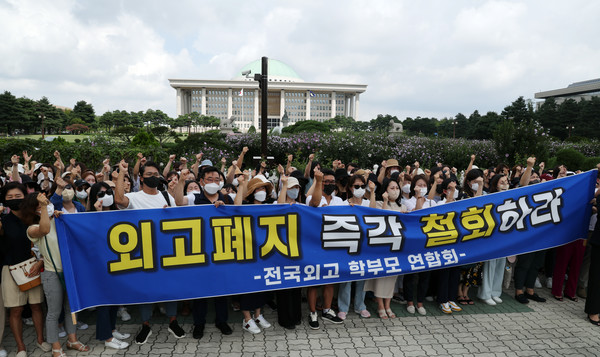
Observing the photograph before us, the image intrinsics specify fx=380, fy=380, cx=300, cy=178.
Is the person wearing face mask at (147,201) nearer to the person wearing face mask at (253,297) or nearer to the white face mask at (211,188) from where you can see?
the white face mask at (211,188)

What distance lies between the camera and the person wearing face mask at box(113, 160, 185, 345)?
4.29 meters

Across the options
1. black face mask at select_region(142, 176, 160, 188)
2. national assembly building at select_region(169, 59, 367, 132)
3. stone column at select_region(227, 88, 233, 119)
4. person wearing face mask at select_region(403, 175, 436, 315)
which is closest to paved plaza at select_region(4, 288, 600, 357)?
person wearing face mask at select_region(403, 175, 436, 315)

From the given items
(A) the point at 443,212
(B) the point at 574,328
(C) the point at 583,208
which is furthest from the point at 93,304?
(C) the point at 583,208

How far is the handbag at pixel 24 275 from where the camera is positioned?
3744mm

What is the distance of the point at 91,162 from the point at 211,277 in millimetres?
11275

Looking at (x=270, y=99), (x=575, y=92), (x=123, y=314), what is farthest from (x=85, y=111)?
(x=575, y=92)

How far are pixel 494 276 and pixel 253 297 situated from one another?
11.2 ft

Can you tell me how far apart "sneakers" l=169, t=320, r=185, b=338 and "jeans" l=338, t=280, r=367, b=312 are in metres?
1.94

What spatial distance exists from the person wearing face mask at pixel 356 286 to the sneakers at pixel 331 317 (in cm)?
5

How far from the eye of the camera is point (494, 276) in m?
5.38

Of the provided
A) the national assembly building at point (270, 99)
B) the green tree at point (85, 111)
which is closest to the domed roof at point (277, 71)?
the national assembly building at point (270, 99)

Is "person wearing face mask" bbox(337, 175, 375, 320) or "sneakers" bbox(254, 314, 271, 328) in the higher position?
"person wearing face mask" bbox(337, 175, 375, 320)

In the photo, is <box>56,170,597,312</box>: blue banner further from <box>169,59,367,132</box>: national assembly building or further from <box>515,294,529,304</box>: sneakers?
<box>169,59,367,132</box>: national assembly building

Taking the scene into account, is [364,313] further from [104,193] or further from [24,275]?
[24,275]
